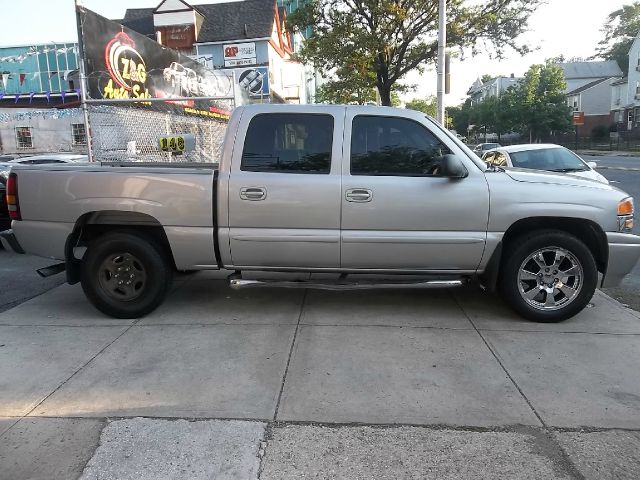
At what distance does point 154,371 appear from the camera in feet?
13.0

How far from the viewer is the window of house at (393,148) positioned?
475 centimetres

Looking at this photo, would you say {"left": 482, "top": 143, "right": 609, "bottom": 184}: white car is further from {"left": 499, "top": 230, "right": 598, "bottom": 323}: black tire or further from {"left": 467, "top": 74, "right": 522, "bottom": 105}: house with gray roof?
{"left": 467, "top": 74, "right": 522, "bottom": 105}: house with gray roof

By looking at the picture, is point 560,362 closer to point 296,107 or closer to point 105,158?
point 296,107

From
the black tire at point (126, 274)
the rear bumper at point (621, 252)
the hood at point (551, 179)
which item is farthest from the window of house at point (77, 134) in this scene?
the rear bumper at point (621, 252)

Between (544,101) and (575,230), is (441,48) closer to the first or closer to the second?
(575,230)

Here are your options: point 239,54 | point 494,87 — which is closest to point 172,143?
point 239,54

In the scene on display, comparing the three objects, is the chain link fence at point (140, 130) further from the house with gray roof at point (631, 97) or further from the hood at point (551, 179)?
the house with gray roof at point (631, 97)

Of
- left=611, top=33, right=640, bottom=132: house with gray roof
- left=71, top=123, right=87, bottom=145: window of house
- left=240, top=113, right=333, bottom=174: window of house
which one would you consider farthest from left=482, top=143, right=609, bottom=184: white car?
left=611, top=33, right=640, bottom=132: house with gray roof

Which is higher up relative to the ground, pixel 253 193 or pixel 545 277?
pixel 253 193

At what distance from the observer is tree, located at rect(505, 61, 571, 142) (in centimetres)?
5400

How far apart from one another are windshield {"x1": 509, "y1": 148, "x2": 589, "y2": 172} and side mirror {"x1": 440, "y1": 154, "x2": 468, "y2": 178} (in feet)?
19.7

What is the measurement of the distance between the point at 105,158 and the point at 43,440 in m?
6.12

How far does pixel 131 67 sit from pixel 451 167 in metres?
7.25

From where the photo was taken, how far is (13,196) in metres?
5.02
